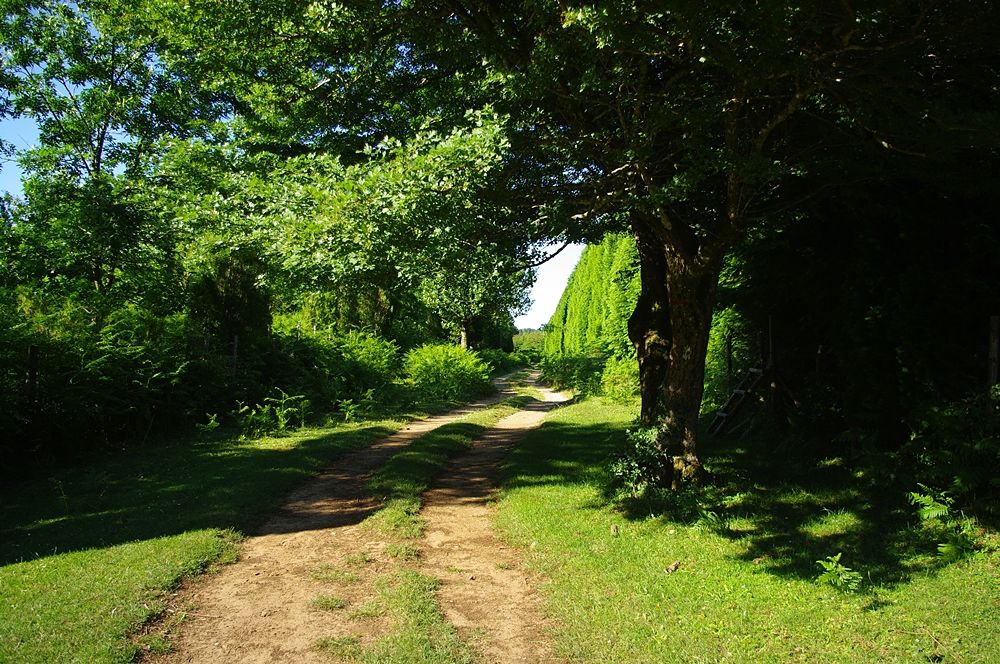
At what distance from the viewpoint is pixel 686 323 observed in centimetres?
775

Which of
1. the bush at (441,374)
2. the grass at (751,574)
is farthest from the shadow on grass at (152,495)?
the bush at (441,374)

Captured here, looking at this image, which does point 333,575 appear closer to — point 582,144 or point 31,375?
point 582,144

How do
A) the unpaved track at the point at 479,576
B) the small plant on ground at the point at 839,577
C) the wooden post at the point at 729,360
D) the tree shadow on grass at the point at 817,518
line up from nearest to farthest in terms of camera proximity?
the unpaved track at the point at 479,576, the small plant on ground at the point at 839,577, the tree shadow on grass at the point at 817,518, the wooden post at the point at 729,360

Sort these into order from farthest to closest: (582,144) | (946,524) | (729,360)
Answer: (729,360)
(582,144)
(946,524)

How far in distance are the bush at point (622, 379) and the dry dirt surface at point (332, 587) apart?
33.8 ft

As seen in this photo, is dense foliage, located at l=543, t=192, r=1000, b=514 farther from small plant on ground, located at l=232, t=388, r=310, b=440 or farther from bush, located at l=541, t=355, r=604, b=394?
bush, located at l=541, t=355, r=604, b=394

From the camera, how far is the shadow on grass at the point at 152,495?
648 cm

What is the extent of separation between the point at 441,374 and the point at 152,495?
49.2ft

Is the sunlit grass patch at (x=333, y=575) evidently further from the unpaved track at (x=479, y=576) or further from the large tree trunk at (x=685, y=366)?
the large tree trunk at (x=685, y=366)

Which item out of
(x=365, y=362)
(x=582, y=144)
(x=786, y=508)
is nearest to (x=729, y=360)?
(x=786, y=508)

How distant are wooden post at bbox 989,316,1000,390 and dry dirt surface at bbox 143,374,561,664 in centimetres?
452

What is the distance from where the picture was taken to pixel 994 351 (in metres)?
5.96

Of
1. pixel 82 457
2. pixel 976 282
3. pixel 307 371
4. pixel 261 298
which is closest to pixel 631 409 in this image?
pixel 307 371

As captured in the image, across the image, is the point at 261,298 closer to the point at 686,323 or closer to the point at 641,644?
the point at 686,323
